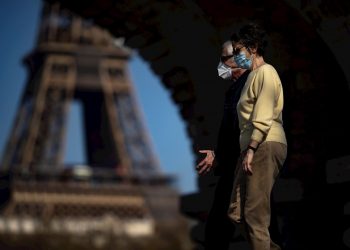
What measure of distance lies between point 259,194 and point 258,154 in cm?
18

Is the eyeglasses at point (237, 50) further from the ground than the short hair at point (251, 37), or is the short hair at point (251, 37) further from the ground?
the short hair at point (251, 37)

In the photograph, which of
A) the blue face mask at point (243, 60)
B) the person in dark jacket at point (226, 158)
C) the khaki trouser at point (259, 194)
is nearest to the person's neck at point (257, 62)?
the blue face mask at point (243, 60)

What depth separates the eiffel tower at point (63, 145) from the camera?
116 ft

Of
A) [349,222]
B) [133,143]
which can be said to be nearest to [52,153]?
[133,143]

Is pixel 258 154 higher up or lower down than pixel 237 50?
lower down

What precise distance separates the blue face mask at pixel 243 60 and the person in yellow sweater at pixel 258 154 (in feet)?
0.34

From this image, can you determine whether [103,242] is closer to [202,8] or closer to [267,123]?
[202,8]

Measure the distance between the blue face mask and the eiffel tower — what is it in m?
31.2

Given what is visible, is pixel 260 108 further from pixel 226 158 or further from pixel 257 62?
pixel 226 158

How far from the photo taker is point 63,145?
38.6m

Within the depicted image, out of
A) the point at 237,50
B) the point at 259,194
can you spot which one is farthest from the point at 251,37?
the point at 259,194

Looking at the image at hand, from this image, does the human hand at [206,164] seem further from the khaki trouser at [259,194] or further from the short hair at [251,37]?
the short hair at [251,37]

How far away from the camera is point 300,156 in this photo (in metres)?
5.59

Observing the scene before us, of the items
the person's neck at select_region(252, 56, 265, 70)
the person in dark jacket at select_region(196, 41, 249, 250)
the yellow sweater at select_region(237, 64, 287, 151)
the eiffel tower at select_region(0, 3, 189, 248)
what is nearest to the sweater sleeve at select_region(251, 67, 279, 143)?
the yellow sweater at select_region(237, 64, 287, 151)
